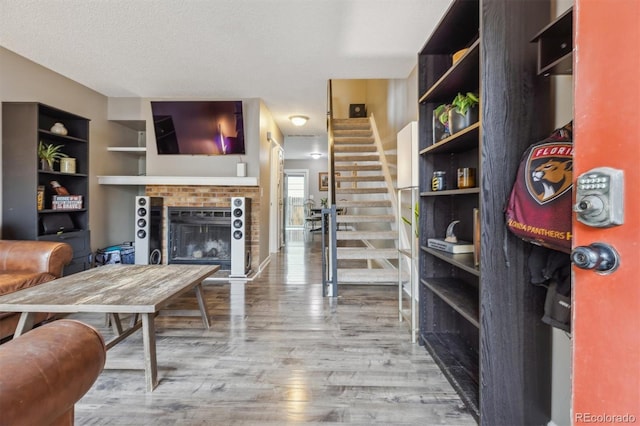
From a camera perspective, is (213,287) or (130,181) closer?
(213,287)

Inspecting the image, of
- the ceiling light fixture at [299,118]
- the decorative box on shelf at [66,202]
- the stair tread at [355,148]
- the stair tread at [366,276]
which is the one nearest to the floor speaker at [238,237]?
the stair tread at [366,276]

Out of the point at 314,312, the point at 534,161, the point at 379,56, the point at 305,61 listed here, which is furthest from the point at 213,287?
the point at 534,161

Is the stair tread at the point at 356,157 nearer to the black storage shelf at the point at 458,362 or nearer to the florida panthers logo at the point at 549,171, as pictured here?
the black storage shelf at the point at 458,362

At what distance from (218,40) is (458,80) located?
219 centimetres

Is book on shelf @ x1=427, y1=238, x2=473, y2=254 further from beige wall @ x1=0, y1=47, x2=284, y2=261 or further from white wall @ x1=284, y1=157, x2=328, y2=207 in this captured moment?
white wall @ x1=284, y1=157, x2=328, y2=207

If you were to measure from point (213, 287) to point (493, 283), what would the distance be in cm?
319

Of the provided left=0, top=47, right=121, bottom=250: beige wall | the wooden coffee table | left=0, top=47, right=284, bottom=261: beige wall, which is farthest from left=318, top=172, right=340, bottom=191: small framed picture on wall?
the wooden coffee table

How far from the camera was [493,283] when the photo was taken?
134cm

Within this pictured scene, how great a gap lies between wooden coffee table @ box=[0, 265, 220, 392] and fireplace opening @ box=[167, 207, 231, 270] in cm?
194

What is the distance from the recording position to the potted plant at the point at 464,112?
161 cm

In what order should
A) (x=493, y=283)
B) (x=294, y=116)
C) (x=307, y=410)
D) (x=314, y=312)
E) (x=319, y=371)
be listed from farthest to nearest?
(x=294, y=116) < (x=314, y=312) < (x=319, y=371) < (x=307, y=410) < (x=493, y=283)

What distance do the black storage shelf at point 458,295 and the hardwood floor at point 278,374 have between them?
479 mm

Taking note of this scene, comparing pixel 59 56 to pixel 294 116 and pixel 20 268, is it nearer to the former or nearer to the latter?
pixel 20 268

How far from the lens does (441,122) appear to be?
1940 millimetres
